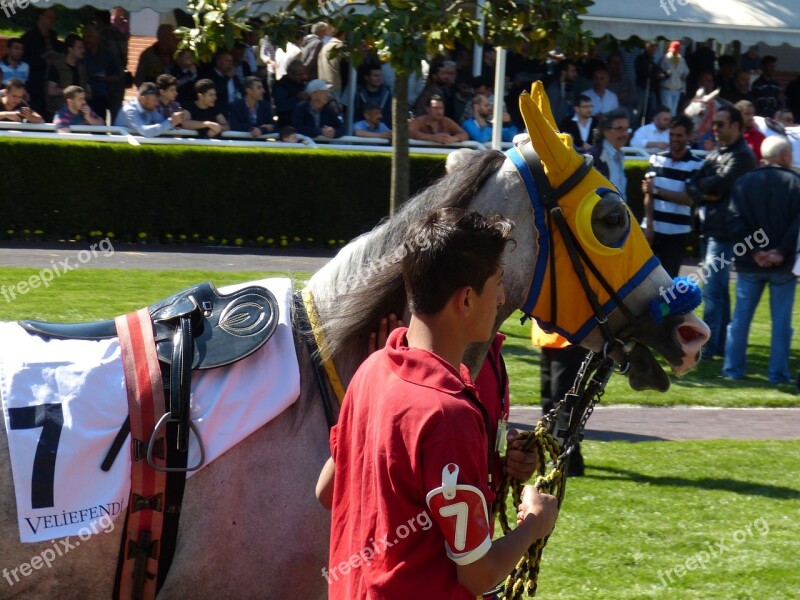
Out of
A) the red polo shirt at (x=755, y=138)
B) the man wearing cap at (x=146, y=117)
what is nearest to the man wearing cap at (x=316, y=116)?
the man wearing cap at (x=146, y=117)

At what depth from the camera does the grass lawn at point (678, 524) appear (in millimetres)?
5098

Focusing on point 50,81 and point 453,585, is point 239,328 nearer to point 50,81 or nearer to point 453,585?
point 453,585

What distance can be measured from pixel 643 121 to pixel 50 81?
31.0 ft

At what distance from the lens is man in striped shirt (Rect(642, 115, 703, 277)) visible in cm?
994

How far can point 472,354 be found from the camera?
3234 millimetres

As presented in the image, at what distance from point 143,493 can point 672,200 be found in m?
7.91

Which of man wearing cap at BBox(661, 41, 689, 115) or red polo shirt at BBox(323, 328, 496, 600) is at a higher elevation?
red polo shirt at BBox(323, 328, 496, 600)

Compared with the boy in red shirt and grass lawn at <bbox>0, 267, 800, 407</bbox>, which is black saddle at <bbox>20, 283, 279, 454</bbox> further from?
grass lawn at <bbox>0, 267, 800, 407</bbox>

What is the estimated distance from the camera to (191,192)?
45.8 feet

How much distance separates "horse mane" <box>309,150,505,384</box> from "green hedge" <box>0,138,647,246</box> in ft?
31.9

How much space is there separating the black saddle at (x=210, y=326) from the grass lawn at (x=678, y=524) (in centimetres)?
244

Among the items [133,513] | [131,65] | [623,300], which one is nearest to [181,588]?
[133,513]

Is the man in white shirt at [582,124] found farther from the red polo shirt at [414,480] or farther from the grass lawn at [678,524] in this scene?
the red polo shirt at [414,480]

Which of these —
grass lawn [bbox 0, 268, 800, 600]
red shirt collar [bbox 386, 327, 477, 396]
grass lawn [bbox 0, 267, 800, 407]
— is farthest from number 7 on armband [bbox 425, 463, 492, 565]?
grass lawn [bbox 0, 267, 800, 407]
